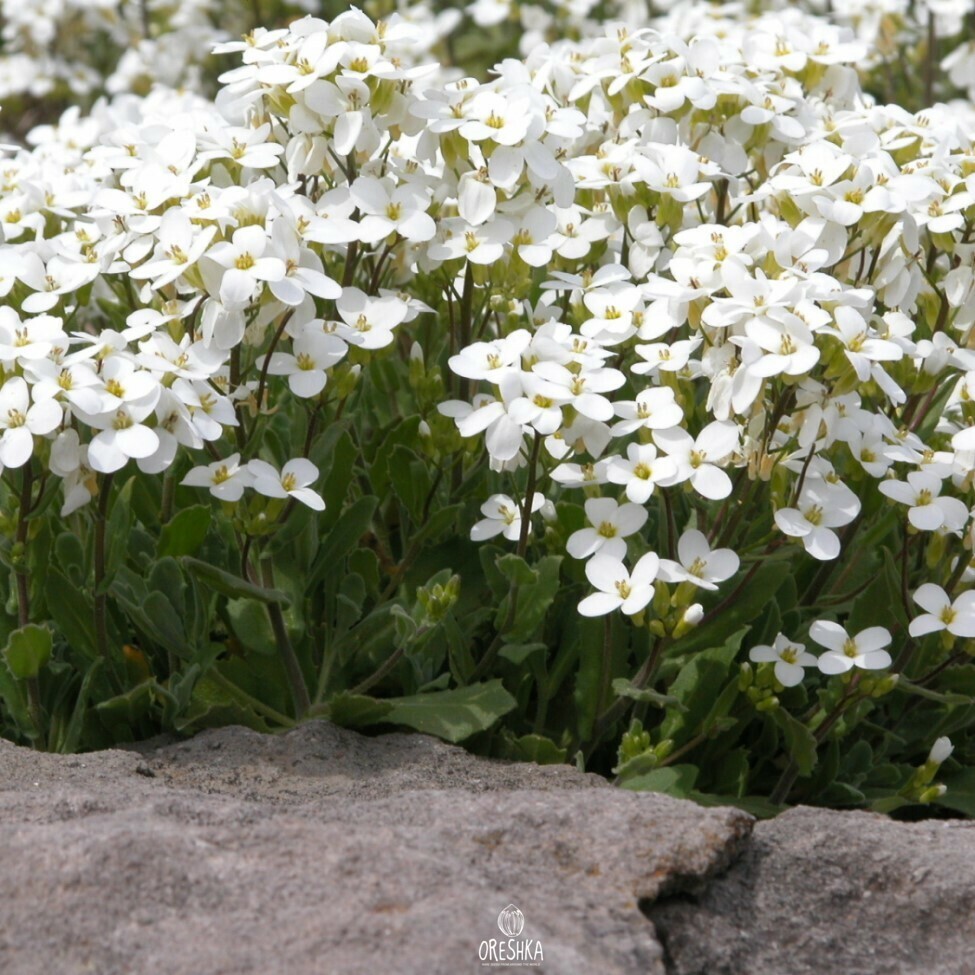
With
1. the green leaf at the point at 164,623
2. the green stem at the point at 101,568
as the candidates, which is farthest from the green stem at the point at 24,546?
the green leaf at the point at 164,623

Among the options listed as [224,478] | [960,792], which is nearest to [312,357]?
[224,478]

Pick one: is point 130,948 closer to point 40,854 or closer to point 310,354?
point 40,854

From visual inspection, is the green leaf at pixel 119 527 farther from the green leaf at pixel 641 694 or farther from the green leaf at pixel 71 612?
the green leaf at pixel 641 694

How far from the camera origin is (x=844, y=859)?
212 centimetres

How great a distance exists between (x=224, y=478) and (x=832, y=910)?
1.22 metres

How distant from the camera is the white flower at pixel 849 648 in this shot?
2.54 meters

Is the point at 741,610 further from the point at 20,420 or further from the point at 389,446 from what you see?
the point at 20,420

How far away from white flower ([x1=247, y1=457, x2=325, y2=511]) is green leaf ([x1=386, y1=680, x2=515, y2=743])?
0.46 meters

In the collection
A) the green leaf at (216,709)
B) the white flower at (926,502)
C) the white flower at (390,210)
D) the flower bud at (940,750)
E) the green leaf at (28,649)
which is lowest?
the flower bud at (940,750)

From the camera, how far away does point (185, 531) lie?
8.69 ft

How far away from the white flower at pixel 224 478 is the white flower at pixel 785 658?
3.22 ft

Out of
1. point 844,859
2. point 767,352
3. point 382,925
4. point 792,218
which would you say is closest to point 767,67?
point 792,218

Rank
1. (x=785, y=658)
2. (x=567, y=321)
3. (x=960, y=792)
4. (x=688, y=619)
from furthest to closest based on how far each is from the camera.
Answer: (x=567, y=321) < (x=960, y=792) < (x=785, y=658) < (x=688, y=619)

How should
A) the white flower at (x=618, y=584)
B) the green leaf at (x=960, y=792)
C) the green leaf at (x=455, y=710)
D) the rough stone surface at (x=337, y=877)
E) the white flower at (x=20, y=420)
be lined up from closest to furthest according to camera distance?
the rough stone surface at (x=337, y=877) → the white flower at (x=20, y=420) → the white flower at (x=618, y=584) → the green leaf at (x=455, y=710) → the green leaf at (x=960, y=792)
